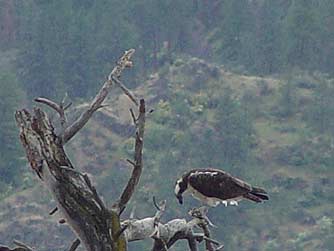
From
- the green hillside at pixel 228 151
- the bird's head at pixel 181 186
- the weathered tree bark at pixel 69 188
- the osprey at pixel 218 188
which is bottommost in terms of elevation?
the green hillside at pixel 228 151

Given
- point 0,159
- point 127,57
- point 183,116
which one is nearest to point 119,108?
point 183,116

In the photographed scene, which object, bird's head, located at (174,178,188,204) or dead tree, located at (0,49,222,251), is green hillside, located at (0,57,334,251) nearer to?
bird's head, located at (174,178,188,204)

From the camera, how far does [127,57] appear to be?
158 inches

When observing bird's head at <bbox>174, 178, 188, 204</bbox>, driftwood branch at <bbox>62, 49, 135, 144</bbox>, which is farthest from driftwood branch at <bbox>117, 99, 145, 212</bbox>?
bird's head at <bbox>174, 178, 188, 204</bbox>

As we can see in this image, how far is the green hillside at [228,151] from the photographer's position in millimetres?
29406

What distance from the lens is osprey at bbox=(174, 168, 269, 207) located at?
3.98 meters

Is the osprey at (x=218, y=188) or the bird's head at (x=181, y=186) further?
the bird's head at (x=181, y=186)

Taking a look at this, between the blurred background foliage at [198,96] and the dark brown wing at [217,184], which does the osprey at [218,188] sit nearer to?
the dark brown wing at [217,184]

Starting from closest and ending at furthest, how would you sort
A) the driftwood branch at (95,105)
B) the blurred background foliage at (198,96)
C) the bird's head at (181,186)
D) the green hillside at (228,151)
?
the driftwood branch at (95,105) → the bird's head at (181,186) → the green hillside at (228,151) → the blurred background foliage at (198,96)

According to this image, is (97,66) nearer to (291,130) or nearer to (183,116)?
(183,116)

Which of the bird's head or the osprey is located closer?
the osprey

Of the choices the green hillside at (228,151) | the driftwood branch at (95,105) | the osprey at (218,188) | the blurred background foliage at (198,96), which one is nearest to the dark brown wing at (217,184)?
the osprey at (218,188)

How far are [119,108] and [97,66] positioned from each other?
11.3 feet

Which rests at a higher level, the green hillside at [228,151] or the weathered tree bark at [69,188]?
the weathered tree bark at [69,188]
